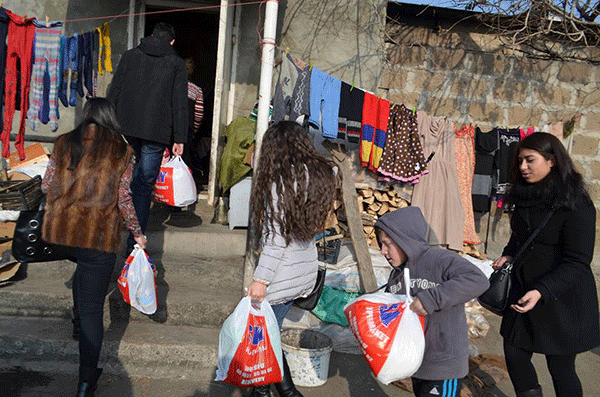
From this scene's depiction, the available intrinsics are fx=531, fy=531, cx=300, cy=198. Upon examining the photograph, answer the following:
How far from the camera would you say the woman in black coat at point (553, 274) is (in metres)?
2.76

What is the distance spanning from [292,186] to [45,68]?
368 centimetres

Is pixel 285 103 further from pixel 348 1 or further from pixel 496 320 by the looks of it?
pixel 496 320

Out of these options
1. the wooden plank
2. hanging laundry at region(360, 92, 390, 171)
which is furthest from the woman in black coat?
hanging laundry at region(360, 92, 390, 171)

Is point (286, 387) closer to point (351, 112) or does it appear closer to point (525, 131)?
point (351, 112)

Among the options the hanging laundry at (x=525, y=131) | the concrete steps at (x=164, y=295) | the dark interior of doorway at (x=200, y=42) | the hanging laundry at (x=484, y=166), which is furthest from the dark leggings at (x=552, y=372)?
the dark interior of doorway at (x=200, y=42)

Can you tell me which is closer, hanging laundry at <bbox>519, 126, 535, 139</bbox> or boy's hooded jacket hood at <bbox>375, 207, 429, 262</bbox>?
boy's hooded jacket hood at <bbox>375, 207, 429, 262</bbox>

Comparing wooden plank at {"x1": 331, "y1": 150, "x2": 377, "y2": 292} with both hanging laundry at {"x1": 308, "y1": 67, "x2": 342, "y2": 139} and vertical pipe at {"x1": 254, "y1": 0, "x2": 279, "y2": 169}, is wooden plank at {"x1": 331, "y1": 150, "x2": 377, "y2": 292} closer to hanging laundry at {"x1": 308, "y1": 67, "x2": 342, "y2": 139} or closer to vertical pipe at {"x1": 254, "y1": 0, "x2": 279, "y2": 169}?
hanging laundry at {"x1": 308, "y1": 67, "x2": 342, "y2": 139}

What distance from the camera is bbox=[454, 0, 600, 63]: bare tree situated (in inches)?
240

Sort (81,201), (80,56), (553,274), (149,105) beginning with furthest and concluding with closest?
(80,56) < (149,105) < (81,201) < (553,274)

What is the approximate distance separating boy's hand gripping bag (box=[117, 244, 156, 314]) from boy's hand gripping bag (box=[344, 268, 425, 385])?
5.47 ft

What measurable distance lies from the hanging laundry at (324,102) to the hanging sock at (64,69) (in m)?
2.56

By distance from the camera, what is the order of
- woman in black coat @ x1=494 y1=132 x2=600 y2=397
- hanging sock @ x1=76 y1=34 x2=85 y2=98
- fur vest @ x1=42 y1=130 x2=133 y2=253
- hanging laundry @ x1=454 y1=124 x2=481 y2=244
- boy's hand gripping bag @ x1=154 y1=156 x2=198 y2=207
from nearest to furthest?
woman in black coat @ x1=494 y1=132 x2=600 y2=397, fur vest @ x1=42 y1=130 x2=133 y2=253, boy's hand gripping bag @ x1=154 y1=156 x2=198 y2=207, hanging sock @ x1=76 y1=34 x2=85 y2=98, hanging laundry @ x1=454 y1=124 x2=481 y2=244

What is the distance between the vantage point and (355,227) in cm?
537

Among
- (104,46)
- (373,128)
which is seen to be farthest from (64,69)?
(373,128)
